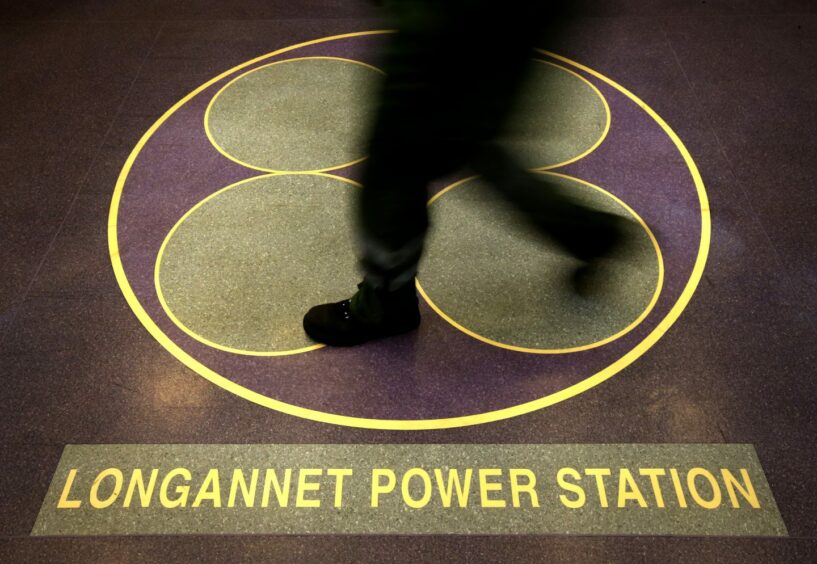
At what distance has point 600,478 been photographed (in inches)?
90.3

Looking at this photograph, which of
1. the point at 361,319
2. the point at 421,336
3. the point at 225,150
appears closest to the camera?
the point at 361,319

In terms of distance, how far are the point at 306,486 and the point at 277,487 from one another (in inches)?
3.9

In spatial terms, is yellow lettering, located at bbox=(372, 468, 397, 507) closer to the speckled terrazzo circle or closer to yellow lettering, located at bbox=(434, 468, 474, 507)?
yellow lettering, located at bbox=(434, 468, 474, 507)

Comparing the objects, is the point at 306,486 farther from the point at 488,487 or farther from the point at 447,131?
the point at 447,131

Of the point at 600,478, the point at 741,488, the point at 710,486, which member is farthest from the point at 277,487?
the point at 741,488

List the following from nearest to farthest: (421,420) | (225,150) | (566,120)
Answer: (421,420) → (225,150) → (566,120)

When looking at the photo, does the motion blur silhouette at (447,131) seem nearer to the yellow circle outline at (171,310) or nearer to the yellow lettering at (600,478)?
the yellow circle outline at (171,310)

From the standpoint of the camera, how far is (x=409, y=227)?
6.94ft

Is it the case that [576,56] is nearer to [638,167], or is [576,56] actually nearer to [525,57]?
[638,167]

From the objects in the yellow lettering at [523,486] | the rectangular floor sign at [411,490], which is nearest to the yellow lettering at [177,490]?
the rectangular floor sign at [411,490]

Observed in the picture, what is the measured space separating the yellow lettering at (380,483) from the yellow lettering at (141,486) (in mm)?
758

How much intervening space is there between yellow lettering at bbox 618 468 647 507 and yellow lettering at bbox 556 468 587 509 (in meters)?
0.13

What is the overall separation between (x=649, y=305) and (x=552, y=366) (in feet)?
1.80

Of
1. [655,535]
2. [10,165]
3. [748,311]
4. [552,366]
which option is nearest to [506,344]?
[552,366]
